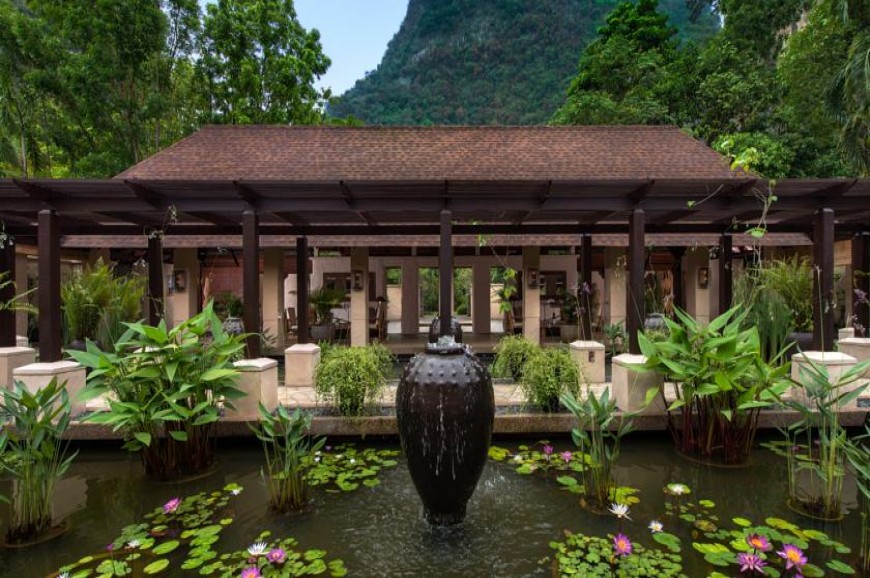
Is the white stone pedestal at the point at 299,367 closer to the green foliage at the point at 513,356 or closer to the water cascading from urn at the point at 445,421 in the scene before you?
the green foliage at the point at 513,356

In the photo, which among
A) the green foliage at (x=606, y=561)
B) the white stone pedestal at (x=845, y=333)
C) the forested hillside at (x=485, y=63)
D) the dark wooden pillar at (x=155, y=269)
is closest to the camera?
the green foliage at (x=606, y=561)

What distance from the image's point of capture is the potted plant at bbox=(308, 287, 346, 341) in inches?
464

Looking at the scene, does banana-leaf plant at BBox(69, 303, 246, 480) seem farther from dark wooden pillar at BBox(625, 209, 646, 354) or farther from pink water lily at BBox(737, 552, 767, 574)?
dark wooden pillar at BBox(625, 209, 646, 354)

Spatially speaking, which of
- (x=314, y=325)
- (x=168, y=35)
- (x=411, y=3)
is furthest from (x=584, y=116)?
(x=411, y=3)

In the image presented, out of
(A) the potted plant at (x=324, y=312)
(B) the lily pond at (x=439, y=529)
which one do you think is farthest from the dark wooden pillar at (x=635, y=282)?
(A) the potted plant at (x=324, y=312)

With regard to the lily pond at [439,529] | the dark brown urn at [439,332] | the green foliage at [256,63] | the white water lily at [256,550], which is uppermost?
the green foliage at [256,63]

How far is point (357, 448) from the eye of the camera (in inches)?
212

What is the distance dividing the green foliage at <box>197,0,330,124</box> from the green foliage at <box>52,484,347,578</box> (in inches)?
659

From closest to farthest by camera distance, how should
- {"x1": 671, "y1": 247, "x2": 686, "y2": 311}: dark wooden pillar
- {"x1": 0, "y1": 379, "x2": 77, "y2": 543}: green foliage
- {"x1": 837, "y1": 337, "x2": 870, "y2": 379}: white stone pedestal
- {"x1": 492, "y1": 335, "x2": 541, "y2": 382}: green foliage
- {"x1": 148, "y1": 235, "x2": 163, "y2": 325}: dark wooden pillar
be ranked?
{"x1": 0, "y1": 379, "x2": 77, "y2": 543}: green foliage, {"x1": 837, "y1": 337, "x2": 870, "y2": 379}: white stone pedestal, {"x1": 492, "y1": 335, "x2": 541, "y2": 382}: green foliage, {"x1": 148, "y1": 235, "x2": 163, "y2": 325}: dark wooden pillar, {"x1": 671, "y1": 247, "x2": 686, "y2": 311}: dark wooden pillar

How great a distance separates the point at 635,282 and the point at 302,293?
558 centimetres

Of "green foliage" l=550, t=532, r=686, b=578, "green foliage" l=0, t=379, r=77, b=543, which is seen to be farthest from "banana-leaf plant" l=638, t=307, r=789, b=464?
"green foliage" l=0, t=379, r=77, b=543

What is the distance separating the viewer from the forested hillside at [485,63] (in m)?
37.7

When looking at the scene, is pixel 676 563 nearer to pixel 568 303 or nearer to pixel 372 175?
pixel 372 175

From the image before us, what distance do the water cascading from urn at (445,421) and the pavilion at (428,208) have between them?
2.88 metres
